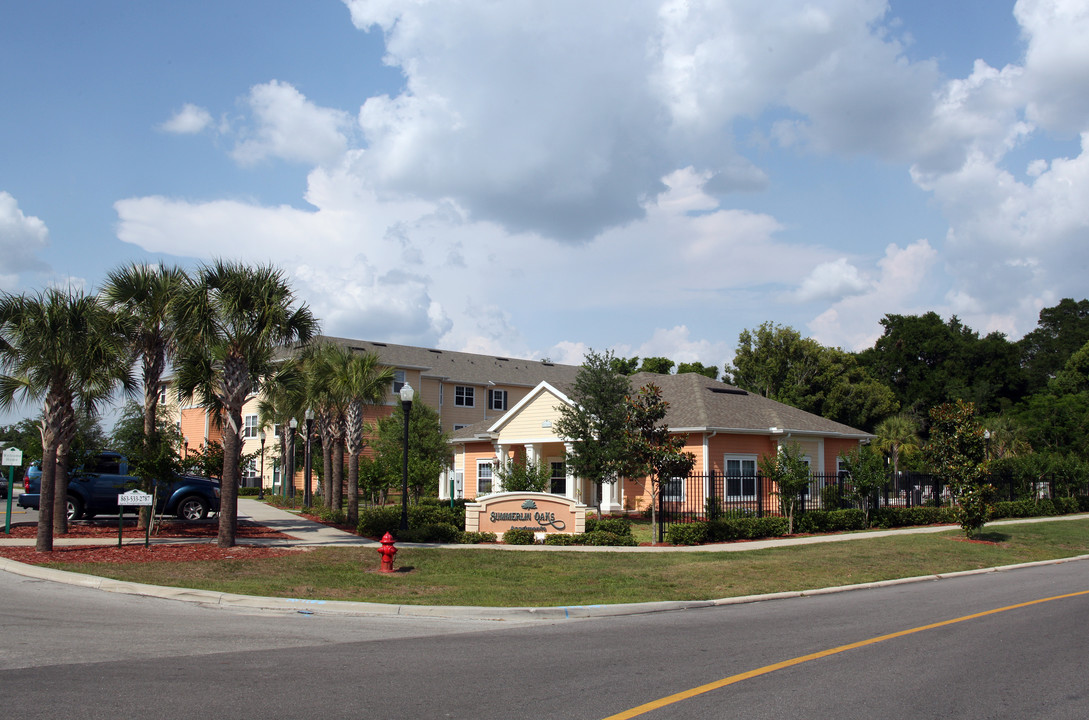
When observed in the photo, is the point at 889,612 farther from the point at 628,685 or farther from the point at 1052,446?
the point at 1052,446

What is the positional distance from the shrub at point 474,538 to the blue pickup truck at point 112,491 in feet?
24.1

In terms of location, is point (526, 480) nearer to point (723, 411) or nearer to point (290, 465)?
point (723, 411)

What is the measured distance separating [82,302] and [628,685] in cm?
1485

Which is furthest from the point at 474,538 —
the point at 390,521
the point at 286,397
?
the point at 286,397

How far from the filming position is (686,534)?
20.5m

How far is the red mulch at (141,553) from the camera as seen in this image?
595 inches

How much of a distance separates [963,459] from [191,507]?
73.4 ft

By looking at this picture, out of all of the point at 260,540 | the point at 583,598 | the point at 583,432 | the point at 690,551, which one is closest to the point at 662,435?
Answer: the point at 690,551

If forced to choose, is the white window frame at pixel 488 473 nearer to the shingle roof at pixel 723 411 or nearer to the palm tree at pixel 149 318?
the shingle roof at pixel 723 411

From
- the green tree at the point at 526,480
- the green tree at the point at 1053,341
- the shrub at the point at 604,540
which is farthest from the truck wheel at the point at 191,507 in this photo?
the green tree at the point at 1053,341

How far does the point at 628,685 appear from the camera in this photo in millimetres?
7113

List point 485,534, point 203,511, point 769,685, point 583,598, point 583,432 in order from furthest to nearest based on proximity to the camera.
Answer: point 583,432 → point 203,511 → point 485,534 → point 583,598 → point 769,685

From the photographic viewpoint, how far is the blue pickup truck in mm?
21766

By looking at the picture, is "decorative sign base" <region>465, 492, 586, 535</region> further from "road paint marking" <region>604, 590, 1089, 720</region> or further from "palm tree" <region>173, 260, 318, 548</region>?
"road paint marking" <region>604, 590, 1089, 720</region>
